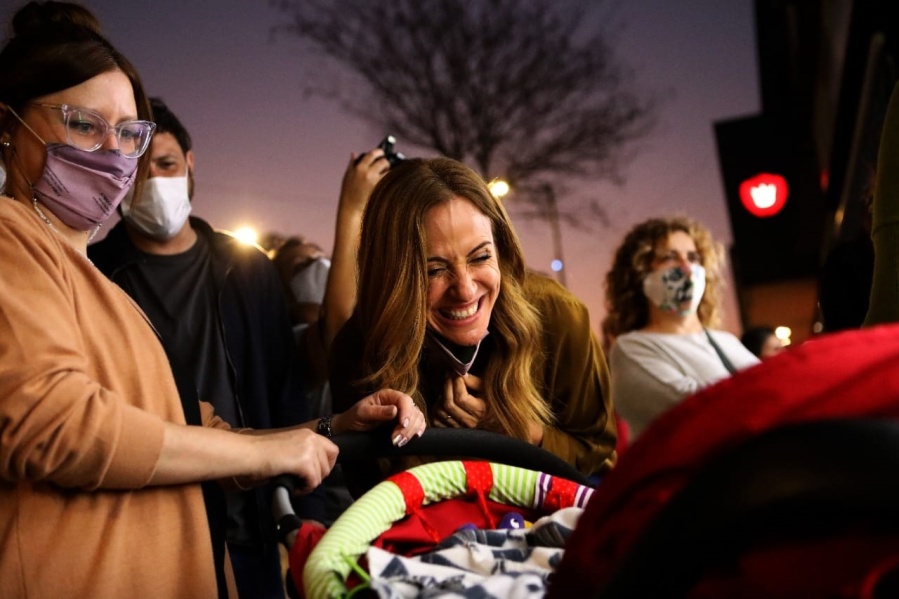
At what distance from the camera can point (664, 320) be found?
14.1ft

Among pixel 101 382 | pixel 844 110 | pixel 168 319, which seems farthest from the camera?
pixel 844 110

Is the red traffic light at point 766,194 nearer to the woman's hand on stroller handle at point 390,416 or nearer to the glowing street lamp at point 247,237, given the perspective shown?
the glowing street lamp at point 247,237

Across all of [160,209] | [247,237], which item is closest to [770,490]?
[160,209]

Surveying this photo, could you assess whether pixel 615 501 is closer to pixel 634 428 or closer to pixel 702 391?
pixel 702 391

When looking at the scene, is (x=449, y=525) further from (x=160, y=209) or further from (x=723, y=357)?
(x=723, y=357)

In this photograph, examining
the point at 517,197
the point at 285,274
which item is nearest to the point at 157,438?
the point at 285,274

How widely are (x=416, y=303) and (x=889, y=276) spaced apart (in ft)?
3.42

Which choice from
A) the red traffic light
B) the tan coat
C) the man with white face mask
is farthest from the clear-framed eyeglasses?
the red traffic light

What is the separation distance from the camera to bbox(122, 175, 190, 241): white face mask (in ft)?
9.50

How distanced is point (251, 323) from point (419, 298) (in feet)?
3.43

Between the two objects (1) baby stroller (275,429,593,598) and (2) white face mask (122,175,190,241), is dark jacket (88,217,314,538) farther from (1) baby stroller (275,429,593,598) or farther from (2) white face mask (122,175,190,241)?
(1) baby stroller (275,429,593,598)

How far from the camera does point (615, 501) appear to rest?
2.71ft

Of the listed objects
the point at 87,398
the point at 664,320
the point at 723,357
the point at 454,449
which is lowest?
the point at 723,357

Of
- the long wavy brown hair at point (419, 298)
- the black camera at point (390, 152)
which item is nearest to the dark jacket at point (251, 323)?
the black camera at point (390, 152)
